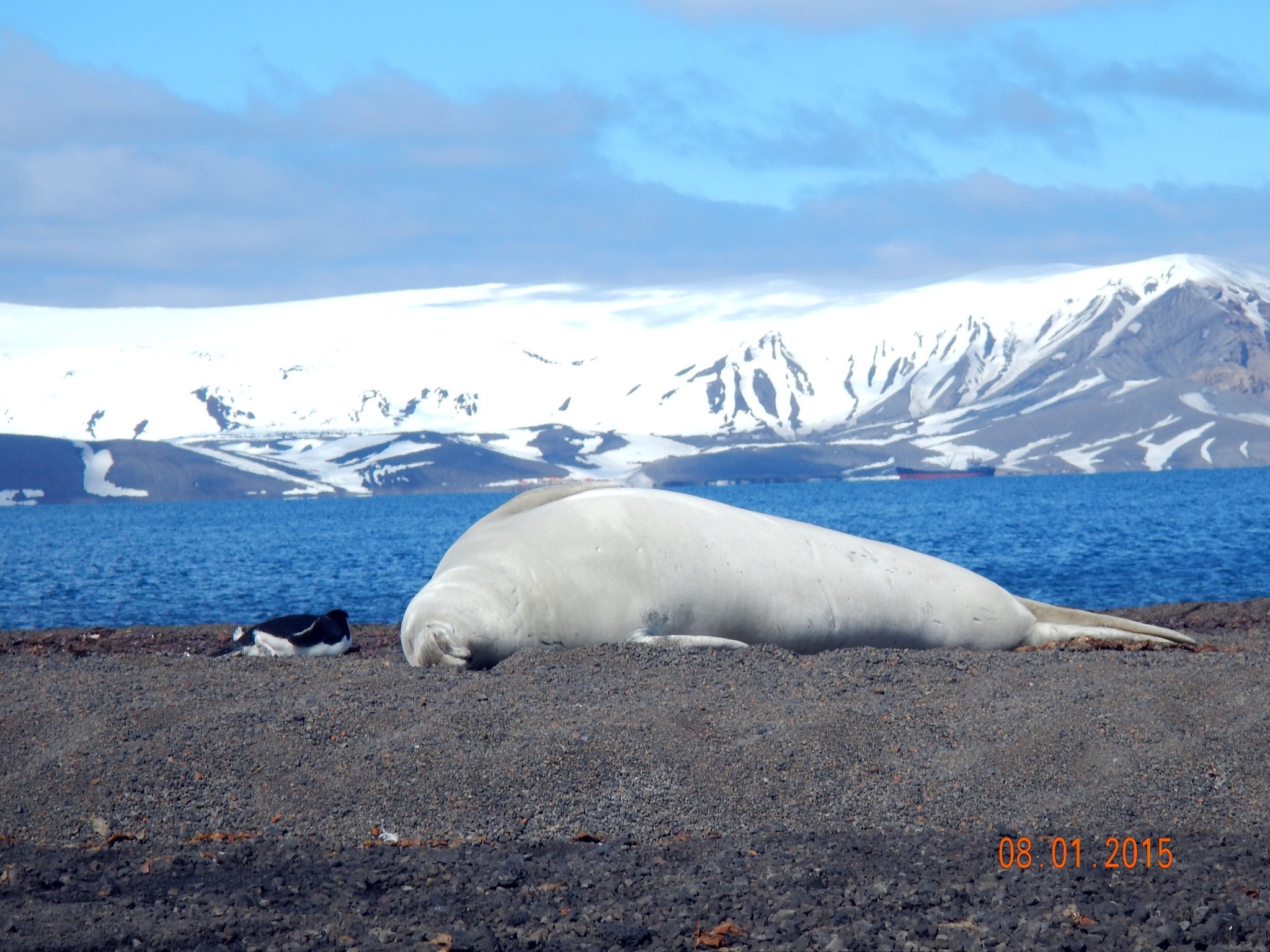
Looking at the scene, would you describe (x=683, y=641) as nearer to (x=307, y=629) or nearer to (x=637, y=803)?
(x=637, y=803)

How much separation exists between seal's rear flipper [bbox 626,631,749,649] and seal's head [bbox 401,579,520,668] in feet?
3.66

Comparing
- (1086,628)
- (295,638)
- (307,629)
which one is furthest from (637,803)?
(307,629)

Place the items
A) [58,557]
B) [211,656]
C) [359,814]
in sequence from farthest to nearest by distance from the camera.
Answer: [58,557], [211,656], [359,814]

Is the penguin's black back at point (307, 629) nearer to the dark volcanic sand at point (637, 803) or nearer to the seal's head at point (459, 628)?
the dark volcanic sand at point (637, 803)

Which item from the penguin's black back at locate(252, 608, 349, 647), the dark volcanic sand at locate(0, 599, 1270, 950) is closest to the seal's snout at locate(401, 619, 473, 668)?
the dark volcanic sand at locate(0, 599, 1270, 950)

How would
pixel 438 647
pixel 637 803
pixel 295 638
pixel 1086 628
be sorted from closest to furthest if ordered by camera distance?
pixel 637 803, pixel 438 647, pixel 1086 628, pixel 295 638

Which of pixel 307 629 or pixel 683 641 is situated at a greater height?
pixel 683 641

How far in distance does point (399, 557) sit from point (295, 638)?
4440cm

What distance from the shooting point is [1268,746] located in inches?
290

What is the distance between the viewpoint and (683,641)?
35.2ft

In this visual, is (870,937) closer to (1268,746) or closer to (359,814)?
(359,814)

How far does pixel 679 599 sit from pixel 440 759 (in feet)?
13.8

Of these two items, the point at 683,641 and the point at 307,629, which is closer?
the point at 683,641

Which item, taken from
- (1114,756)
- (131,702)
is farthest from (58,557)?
(1114,756)
